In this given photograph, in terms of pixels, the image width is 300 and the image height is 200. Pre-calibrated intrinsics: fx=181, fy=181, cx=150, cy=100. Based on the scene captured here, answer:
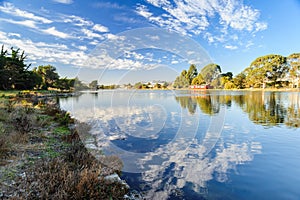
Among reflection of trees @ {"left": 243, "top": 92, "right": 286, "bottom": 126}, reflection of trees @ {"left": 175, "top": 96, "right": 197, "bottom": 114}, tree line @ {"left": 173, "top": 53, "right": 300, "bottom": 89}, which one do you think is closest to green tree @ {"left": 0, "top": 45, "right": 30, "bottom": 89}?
reflection of trees @ {"left": 175, "top": 96, "right": 197, "bottom": 114}

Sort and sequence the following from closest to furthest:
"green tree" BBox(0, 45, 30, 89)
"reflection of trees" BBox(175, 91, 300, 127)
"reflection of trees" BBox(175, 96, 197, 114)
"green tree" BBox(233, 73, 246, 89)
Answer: "reflection of trees" BBox(175, 91, 300, 127) → "reflection of trees" BBox(175, 96, 197, 114) → "green tree" BBox(0, 45, 30, 89) → "green tree" BBox(233, 73, 246, 89)

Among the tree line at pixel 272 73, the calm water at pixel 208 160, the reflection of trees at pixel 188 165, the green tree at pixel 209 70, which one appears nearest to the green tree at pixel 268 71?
the tree line at pixel 272 73

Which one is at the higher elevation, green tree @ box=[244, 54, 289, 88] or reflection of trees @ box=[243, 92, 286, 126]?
green tree @ box=[244, 54, 289, 88]

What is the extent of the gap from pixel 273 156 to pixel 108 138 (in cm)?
679

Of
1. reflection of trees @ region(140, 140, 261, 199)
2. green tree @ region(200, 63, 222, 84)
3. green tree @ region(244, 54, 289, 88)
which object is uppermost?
green tree @ region(244, 54, 289, 88)

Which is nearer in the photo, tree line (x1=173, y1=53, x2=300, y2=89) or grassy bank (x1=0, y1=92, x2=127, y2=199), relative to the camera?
grassy bank (x1=0, y1=92, x2=127, y2=199)

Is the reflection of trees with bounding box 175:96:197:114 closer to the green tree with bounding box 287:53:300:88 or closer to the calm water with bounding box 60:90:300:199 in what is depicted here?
the calm water with bounding box 60:90:300:199

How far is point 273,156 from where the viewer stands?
660cm

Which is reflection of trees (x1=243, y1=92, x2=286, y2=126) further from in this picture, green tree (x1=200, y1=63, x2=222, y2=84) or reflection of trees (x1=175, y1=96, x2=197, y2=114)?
green tree (x1=200, y1=63, x2=222, y2=84)

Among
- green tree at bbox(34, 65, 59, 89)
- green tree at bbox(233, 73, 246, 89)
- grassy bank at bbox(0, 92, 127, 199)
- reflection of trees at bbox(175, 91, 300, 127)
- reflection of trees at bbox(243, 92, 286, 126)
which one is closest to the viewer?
grassy bank at bbox(0, 92, 127, 199)

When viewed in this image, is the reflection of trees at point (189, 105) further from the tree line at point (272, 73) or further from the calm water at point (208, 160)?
the tree line at point (272, 73)

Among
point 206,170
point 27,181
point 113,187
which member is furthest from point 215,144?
point 27,181

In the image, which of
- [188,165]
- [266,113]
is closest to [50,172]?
[188,165]

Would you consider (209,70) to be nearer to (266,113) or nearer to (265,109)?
(265,109)
